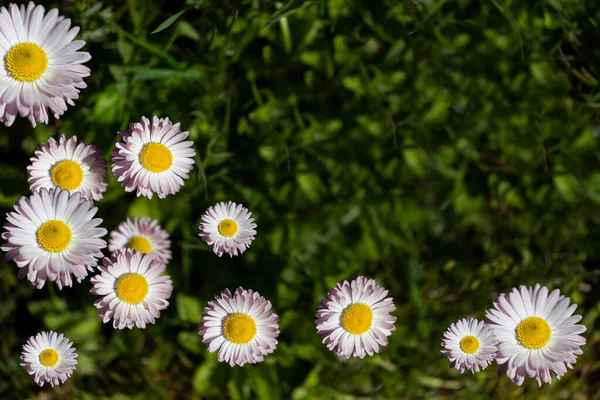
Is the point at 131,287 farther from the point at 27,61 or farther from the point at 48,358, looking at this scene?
the point at 27,61

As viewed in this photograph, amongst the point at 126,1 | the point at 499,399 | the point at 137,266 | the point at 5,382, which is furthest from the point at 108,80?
the point at 499,399

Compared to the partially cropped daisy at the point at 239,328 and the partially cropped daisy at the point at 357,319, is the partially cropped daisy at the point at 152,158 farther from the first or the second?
the partially cropped daisy at the point at 357,319

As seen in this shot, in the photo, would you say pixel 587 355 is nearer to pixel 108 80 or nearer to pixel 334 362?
pixel 334 362

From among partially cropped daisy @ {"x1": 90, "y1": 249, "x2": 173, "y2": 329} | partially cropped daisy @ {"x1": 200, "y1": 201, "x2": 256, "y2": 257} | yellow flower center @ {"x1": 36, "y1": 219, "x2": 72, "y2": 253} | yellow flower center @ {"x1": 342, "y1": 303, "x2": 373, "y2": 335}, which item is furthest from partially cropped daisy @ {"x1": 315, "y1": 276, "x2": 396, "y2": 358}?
yellow flower center @ {"x1": 36, "y1": 219, "x2": 72, "y2": 253}

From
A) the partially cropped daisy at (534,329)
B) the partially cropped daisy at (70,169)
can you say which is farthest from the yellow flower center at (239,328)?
the partially cropped daisy at (534,329)

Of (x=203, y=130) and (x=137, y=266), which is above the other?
(x=203, y=130)

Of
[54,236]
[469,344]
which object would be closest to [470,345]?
[469,344]

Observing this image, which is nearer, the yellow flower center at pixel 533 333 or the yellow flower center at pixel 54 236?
the yellow flower center at pixel 54 236

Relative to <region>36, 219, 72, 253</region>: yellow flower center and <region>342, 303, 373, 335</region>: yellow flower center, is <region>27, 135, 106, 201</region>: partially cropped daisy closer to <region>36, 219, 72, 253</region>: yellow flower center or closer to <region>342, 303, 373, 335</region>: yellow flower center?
<region>36, 219, 72, 253</region>: yellow flower center
